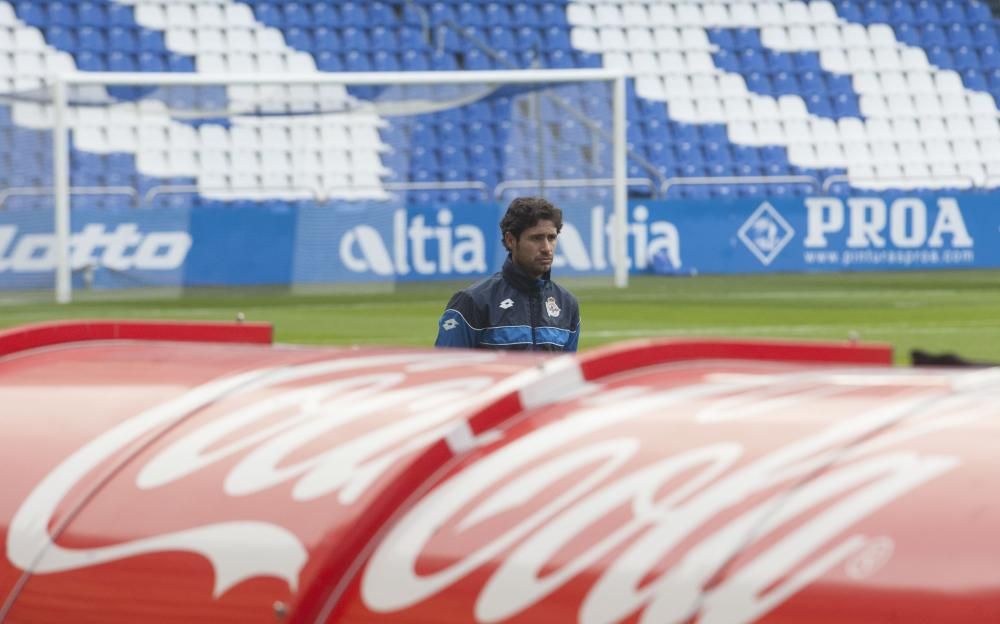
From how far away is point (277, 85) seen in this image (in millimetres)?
20812

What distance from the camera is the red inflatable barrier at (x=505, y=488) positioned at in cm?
181

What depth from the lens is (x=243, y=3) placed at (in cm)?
2695

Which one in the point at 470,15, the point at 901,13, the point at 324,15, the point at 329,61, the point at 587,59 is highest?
the point at 901,13

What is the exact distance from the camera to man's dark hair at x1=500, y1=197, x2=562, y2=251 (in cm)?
566

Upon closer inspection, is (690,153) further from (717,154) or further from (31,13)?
(31,13)

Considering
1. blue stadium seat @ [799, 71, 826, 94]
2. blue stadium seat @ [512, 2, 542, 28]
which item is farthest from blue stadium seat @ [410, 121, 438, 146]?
blue stadium seat @ [799, 71, 826, 94]

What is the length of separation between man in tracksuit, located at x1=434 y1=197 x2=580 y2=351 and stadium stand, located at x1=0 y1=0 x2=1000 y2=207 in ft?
50.6

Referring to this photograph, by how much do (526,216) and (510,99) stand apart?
16.2 meters

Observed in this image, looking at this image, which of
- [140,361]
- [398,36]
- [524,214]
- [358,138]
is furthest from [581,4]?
[140,361]

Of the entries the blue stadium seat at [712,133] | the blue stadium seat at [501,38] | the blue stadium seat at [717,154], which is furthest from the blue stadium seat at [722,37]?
the blue stadium seat at [501,38]

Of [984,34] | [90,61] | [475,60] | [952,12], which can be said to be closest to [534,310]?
[90,61]

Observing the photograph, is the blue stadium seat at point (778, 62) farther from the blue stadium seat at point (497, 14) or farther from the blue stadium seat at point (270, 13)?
the blue stadium seat at point (270, 13)

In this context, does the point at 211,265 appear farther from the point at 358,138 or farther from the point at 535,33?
the point at 535,33

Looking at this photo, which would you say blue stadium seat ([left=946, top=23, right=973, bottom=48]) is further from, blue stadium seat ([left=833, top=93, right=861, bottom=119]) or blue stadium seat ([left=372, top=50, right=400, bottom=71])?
blue stadium seat ([left=372, top=50, right=400, bottom=71])
